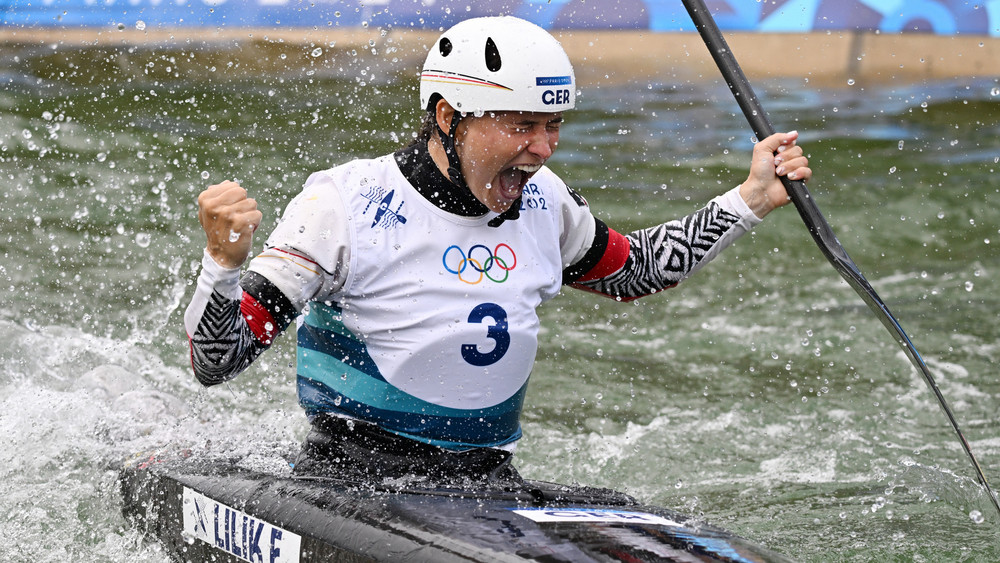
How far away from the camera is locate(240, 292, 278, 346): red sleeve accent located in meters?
2.71

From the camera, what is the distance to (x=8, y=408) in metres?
4.44

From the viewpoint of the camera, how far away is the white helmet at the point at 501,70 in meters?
2.79

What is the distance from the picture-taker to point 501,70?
279 cm

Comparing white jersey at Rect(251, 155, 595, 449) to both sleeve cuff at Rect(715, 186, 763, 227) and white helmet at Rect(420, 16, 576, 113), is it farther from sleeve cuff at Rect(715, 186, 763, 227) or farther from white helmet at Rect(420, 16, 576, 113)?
sleeve cuff at Rect(715, 186, 763, 227)

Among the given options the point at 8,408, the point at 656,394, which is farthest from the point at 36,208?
the point at 656,394

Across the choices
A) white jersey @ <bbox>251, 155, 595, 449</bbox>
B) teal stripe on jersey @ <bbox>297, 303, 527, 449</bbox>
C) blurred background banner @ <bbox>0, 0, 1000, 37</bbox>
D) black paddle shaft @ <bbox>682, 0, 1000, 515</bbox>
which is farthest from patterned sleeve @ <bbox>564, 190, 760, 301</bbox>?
blurred background banner @ <bbox>0, 0, 1000, 37</bbox>

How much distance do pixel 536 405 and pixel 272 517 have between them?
2.78 metres

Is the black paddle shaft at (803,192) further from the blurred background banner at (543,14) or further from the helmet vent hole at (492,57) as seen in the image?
the blurred background banner at (543,14)

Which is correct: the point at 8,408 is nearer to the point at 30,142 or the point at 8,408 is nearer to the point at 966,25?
the point at 30,142

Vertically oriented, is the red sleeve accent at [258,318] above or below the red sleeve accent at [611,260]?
below

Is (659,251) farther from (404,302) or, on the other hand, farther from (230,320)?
(230,320)

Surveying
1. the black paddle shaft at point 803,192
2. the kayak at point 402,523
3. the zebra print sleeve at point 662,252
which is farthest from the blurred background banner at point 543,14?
the kayak at point 402,523

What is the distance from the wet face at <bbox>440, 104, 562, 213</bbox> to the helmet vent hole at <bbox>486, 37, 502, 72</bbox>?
0.11 metres

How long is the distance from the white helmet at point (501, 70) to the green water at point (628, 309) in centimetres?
127
